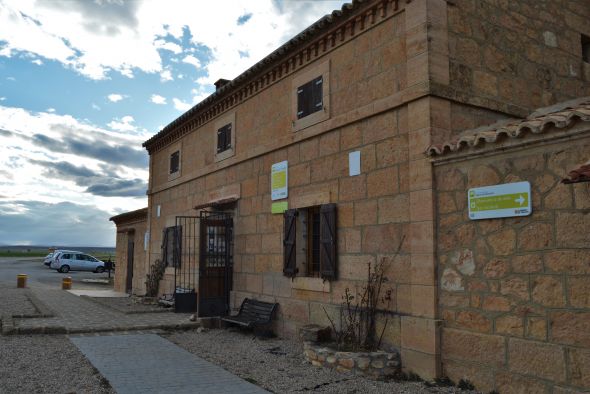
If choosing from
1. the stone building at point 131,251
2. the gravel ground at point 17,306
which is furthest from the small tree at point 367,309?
the stone building at point 131,251

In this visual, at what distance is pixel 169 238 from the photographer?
1459 cm

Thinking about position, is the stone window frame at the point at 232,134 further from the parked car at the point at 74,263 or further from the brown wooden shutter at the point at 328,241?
the parked car at the point at 74,263

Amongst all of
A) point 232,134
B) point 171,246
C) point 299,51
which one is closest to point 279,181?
point 299,51

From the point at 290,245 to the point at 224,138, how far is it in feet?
13.1

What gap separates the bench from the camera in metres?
9.06

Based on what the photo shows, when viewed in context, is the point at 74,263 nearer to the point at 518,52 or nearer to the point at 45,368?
the point at 45,368

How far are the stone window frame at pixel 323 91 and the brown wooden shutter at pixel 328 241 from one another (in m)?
1.52

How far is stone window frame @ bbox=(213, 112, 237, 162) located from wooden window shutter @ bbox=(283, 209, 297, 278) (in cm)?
295

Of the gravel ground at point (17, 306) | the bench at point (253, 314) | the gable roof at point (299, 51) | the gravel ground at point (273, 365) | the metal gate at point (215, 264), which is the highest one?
the gable roof at point (299, 51)

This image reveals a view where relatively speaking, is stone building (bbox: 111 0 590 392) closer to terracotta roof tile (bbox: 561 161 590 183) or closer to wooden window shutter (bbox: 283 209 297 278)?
wooden window shutter (bbox: 283 209 297 278)

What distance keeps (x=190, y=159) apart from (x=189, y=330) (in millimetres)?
5260

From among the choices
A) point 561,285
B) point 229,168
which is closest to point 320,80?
point 229,168

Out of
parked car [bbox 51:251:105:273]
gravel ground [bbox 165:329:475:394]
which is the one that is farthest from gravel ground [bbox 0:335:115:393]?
parked car [bbox 51:251:105:273]

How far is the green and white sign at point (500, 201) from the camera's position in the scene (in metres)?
5.28
